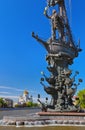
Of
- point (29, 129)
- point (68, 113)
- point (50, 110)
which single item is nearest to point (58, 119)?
point (68, 113)

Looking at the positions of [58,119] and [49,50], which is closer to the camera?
[58,119]

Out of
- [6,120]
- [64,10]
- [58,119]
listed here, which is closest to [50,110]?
[58,119]

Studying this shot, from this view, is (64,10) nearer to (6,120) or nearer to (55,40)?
(55,40)

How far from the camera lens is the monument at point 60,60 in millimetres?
35469

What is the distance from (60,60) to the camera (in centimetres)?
3731

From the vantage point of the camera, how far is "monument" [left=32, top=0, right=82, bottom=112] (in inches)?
1396

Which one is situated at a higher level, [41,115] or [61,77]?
[61,77]

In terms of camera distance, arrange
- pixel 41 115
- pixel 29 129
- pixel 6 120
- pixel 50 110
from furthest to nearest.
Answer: pixel 50 110 → pixel 41 115 → pixel 6 120 → pixel 29 129

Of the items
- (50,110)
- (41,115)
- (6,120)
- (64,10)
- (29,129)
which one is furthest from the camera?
(64,10)

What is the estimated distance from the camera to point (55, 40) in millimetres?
38000

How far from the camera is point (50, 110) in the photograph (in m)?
34.8

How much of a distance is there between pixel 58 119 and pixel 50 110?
4567mm

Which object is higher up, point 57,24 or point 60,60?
point 57,24

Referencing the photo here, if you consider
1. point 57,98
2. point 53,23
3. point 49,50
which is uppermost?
point 53,23
